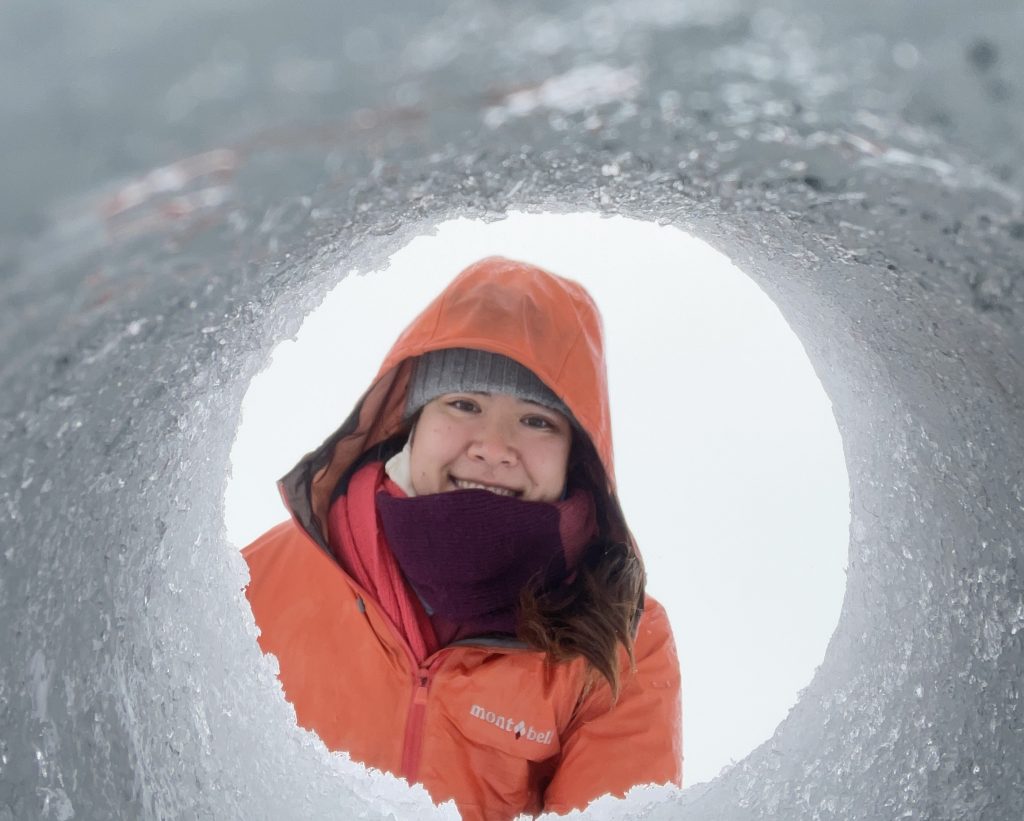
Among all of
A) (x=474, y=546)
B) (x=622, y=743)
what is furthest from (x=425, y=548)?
(x=622, y=743)

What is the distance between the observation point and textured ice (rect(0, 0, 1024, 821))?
0.43 meters

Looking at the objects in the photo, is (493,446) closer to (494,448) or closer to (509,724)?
(494,448)

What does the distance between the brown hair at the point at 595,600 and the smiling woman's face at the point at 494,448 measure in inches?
3.4

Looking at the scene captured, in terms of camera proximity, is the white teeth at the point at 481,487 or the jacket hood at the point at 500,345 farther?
the white teeth at the point at 481,487

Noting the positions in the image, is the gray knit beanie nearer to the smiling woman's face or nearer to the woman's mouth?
the smiling woman's face

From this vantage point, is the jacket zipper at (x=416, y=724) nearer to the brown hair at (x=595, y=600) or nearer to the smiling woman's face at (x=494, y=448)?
the brown hair at (x=595, y=600)

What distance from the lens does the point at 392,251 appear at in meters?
1.05

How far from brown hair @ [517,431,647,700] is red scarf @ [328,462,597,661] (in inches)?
1.6

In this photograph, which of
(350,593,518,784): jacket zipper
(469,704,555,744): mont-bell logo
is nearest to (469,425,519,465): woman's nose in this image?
(350,593,518,784): jacket zipper

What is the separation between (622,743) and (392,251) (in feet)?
3.15

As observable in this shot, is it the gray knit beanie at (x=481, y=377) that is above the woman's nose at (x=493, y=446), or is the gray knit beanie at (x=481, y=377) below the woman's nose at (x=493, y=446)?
above

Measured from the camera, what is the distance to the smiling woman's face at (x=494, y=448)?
1.55 metres

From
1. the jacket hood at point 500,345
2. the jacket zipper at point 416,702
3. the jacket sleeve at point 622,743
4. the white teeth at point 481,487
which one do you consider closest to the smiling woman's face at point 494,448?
the white teeth at point 481,487

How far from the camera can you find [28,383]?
21.6 inches
